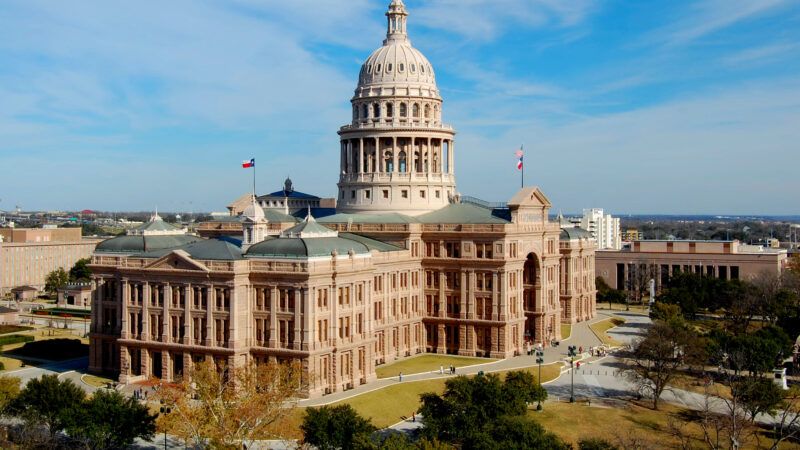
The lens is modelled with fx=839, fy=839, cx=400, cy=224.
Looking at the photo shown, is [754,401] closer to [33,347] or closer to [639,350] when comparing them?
[639,350]

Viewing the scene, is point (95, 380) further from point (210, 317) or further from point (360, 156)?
point (360, 156)

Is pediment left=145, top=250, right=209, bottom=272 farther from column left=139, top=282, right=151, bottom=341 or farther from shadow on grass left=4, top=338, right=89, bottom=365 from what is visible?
shadow on grass left=4, top=338, right=89, bottom=365

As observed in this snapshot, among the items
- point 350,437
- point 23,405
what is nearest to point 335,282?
point 350,437

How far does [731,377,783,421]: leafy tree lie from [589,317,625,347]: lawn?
3982 centimetres

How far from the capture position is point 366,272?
300ft

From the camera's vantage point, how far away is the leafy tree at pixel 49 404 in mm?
67562

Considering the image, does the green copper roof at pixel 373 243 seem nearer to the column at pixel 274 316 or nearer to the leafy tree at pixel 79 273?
the column at pixel 274 316

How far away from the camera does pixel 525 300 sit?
116625 mm

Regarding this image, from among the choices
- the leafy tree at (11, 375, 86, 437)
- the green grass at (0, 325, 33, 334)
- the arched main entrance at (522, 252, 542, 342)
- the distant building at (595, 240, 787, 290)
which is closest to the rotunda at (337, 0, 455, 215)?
the arched main entrance at (522, 252, 542, 342)

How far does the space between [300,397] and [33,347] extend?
46946mm

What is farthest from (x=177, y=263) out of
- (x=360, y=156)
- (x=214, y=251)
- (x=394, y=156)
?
(x=394, y=156)

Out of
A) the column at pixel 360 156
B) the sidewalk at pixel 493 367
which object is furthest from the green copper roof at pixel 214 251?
the column at pixel 360 156

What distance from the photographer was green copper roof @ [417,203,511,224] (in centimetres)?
10730

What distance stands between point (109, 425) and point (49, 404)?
719cm
